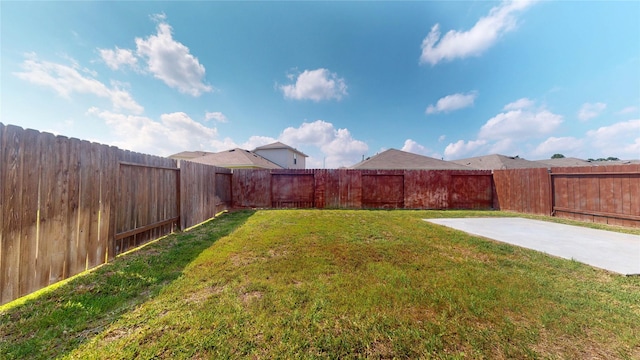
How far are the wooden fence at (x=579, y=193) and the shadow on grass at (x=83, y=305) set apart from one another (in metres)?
11.7

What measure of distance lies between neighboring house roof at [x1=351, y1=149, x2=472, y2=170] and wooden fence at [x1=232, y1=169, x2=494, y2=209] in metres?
6.53

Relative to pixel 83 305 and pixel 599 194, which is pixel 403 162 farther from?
pixel 83 305

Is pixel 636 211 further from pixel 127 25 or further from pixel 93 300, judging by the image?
pixel 127 25

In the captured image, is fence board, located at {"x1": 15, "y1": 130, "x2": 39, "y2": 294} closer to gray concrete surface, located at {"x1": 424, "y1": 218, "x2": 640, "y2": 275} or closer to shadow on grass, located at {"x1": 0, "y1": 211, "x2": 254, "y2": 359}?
shadow on grass, located at {"x1": 0, "y1": 211, "x2": 254, "y2": 359}

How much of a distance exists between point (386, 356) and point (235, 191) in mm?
9701

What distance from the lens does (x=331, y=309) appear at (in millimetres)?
2160

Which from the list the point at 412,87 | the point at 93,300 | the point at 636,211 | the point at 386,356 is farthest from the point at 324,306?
the point at 412,87

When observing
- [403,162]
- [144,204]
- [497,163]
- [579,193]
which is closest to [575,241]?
[579,193]

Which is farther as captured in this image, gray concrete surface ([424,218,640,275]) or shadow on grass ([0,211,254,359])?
gray concrete surface ([424,218,640,275])

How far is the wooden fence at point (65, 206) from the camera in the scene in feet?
7.22

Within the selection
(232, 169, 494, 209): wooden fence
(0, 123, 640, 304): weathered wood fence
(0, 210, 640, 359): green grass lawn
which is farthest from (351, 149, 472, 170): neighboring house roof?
(0, 210, 640, 359): green grass lawn

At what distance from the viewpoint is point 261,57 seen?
1168 centimetres

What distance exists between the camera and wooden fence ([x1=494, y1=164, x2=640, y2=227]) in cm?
613

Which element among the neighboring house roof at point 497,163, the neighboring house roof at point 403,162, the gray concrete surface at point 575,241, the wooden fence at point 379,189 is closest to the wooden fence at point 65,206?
the wooden fence at point 379,189
